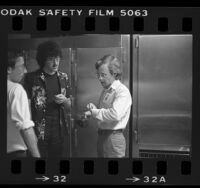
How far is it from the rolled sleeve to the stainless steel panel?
83 centimetres

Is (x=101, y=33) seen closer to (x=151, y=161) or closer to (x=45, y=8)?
(x=45, y=8)

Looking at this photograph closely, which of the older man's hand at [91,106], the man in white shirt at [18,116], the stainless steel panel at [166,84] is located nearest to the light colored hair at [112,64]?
the stainless steel panel at [166,84]

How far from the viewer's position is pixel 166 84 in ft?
18.8

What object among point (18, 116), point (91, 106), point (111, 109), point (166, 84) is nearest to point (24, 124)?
point (18, 116)

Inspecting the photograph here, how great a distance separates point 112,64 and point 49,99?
0.55 m

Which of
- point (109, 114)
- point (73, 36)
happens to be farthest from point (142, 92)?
point (73, 36)

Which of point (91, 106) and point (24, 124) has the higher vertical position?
point (91, 106)

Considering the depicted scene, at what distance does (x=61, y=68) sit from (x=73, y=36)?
10.1 inches

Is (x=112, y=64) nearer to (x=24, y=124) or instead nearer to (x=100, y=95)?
(x=100, y=95)

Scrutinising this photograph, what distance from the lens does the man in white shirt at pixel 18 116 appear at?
5.79 meters

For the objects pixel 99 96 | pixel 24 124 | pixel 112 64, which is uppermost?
pixel 112 64

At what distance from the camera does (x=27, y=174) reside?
5809 mm

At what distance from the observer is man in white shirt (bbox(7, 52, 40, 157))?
5.79m

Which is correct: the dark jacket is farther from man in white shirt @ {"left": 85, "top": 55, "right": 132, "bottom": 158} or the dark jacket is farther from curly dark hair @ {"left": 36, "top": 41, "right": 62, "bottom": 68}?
man in white shirt @ {"left": 85, "top": 55, "right": 132, "bottom": 158}
